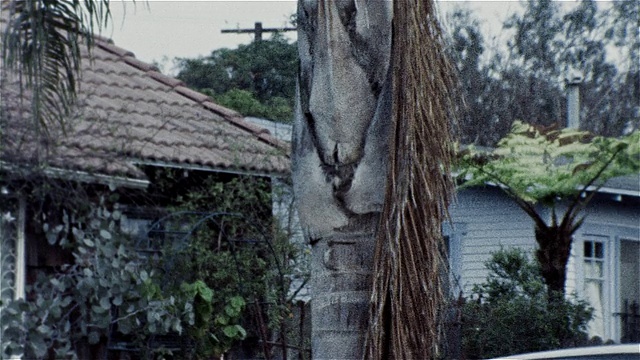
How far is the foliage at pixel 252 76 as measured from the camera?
17.1 m

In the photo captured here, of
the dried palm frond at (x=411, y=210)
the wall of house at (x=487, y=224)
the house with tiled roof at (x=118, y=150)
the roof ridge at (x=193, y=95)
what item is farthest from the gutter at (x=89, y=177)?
the wall of house at (x=487, y=224)

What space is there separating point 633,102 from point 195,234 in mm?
21708

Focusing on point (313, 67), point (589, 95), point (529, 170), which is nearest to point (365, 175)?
point (313, 67)

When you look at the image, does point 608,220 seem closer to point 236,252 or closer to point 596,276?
point 596,276

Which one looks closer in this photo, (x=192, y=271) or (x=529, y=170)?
(x=192, y=271)

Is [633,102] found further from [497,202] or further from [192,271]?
[192,271]

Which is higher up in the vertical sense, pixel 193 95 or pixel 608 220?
pixel 193 95

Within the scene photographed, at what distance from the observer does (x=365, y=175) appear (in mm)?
3908

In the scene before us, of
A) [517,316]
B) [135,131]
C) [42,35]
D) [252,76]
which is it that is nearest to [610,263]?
[517,316]

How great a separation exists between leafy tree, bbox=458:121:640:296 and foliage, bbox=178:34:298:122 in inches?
119

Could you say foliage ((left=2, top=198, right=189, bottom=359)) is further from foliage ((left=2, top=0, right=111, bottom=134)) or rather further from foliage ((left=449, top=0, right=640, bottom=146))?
foliage ((left=449, top=0, right=640, bottom=146))

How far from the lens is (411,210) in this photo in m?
3.88

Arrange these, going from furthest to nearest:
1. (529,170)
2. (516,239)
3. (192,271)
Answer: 1. (516,239)
2. (529,170)
3. (192,271)

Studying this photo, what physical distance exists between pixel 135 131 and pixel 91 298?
231cm
